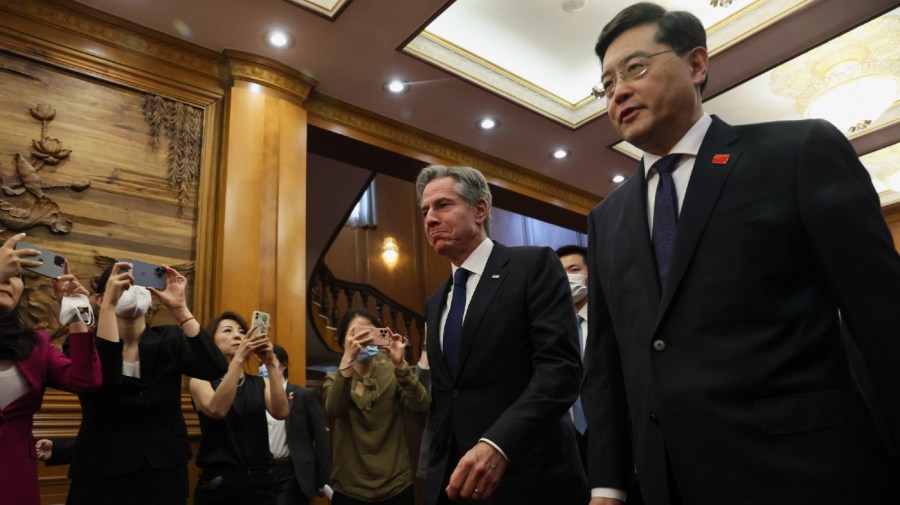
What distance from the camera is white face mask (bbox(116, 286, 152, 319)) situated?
8.19 feet

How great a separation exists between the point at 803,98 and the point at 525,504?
6.24m

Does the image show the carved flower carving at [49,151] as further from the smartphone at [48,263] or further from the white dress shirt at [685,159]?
the white dress shirt at [685,159]

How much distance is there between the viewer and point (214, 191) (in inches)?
180

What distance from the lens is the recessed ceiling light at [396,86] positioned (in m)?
5.37

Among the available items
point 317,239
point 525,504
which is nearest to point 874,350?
point 525,504

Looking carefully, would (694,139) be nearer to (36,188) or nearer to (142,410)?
(142,410)

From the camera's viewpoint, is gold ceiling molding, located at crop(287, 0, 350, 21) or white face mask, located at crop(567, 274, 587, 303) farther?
gold ceiling molding, located at crop(287, 0, 350, 21)

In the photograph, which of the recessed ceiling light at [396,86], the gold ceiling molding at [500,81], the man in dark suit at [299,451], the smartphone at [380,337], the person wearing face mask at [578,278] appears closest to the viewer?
the smartphone at [380,337]

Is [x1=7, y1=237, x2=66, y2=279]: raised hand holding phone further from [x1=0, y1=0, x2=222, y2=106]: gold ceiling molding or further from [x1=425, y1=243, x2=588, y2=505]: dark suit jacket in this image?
[x1=0, y1=0, x2=222, y2=106]: gold ceiling molding

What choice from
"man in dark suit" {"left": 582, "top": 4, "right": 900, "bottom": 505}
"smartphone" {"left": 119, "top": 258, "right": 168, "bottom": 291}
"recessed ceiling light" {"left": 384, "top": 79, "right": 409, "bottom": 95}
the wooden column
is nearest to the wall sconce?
"recessed ceiling light" {"left": 384, "top": 79, "right": 409, "bottom": 95}

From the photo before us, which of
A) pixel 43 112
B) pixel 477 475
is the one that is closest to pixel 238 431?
pixel 477 475

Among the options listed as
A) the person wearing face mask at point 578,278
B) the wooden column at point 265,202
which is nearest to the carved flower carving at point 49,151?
the wooden column at point 265,202

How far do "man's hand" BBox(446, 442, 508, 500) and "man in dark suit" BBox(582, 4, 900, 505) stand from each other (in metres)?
0.23

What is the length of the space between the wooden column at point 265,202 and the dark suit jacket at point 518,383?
2781mm
